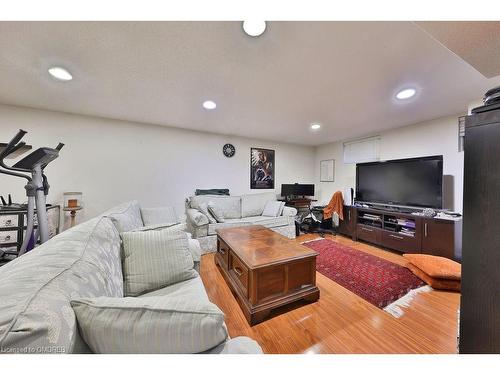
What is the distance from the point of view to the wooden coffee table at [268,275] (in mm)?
1454

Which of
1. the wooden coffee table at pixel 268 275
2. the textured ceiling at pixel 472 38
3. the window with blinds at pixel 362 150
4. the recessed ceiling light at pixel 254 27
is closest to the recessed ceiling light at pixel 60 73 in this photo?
the recessed ceiling light at pixel 254 27

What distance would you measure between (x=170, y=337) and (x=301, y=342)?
1120mm

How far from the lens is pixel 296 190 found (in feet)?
14.6

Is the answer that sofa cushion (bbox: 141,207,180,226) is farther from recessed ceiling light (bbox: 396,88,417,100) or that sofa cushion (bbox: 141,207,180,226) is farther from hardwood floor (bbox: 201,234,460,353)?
recessed ceiling light (bbox: 396,88,417,100)

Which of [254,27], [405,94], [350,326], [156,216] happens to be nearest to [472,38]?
[254,27]

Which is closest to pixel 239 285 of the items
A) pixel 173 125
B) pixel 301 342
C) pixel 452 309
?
pixel 301 342

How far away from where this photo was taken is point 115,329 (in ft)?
1.65

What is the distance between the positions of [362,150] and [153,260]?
4206 millimetres

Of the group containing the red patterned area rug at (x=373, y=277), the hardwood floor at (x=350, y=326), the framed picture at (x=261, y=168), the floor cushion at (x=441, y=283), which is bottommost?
the hardwood floor at (x=350, y=326)

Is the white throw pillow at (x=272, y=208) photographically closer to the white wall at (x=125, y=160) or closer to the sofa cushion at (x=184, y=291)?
the white wall at (x=125, y=160)

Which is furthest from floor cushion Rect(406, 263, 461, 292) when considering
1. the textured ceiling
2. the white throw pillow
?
the white throw pillow

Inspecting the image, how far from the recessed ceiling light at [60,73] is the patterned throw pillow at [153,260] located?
175 centimetres

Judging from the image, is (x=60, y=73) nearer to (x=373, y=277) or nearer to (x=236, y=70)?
(x=236, y=70)

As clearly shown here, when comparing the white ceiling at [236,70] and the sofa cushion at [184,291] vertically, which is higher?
the white ceiling at [236,70]
